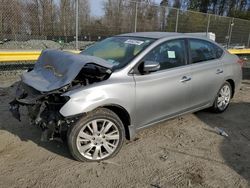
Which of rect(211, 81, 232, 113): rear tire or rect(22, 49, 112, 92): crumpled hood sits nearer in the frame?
rect(22, 49, 112, 92): crumpled hood

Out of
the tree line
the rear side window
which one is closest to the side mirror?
the rear side window

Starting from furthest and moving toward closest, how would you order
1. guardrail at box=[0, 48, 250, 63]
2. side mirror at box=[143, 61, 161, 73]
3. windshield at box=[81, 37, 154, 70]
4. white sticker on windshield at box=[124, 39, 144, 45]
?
guardrail at box=[0, 48, 250, 63]
white sticker on windshield at box=[124, 39, 144, 45]
windshield at box=[81, 37, 154, 70]
side mirror at box=[143, 61, 161, 73]

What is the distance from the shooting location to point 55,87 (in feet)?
10.9

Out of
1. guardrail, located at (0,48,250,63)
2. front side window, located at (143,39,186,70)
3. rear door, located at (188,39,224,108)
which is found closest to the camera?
front side window, located at (143,39,186,70)

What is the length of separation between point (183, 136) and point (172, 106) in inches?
22.6

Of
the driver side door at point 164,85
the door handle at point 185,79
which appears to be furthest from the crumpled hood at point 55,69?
the door handle at point 185,79

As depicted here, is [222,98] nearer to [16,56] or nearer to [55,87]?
[55,87]

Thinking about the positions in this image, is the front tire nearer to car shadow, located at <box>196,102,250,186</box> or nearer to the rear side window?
car shadow, located at <box>196,102,250,186</box>

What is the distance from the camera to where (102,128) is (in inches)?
140

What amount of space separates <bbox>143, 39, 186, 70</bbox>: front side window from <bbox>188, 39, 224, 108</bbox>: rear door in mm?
213

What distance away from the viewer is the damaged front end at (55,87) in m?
3.34

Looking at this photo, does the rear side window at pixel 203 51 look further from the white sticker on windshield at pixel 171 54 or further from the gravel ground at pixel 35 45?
the gravel ground at pixel 35 45

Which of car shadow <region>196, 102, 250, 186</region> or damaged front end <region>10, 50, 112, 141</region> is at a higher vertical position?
damaged front end <region>10, 50, 112, 141</region>

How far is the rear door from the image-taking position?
15.3 ft
